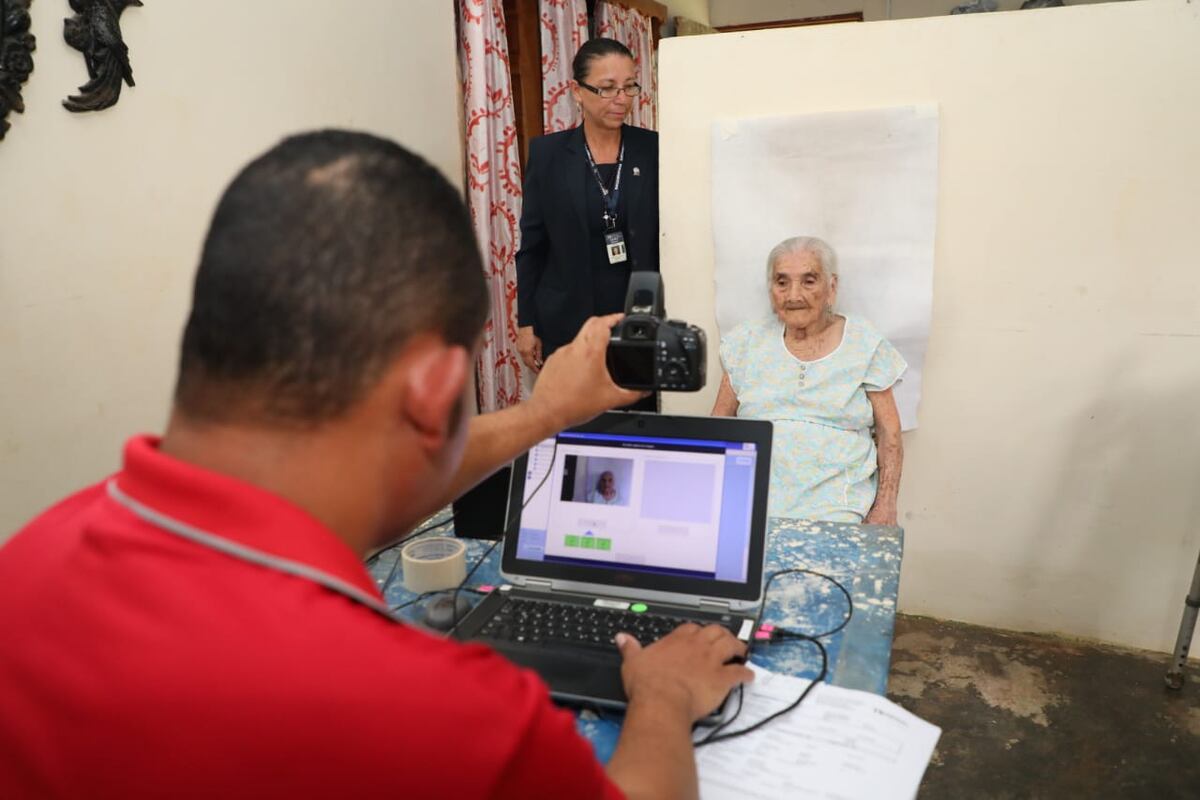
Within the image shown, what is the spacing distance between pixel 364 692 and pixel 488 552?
89cm

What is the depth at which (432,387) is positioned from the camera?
0.66 m

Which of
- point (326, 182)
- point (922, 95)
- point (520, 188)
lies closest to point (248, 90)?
point (520, 188)

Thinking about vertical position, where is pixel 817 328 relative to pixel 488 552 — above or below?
above

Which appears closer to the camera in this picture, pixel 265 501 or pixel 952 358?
pixel 265 501

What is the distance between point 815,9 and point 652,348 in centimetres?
535

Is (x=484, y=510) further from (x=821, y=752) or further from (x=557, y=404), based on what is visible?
(x=821, y=752)

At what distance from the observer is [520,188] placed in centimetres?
358

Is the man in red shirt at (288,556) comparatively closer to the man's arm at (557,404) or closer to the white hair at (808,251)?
the man's arm at (557,404)

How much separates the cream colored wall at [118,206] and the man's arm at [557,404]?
1.22m

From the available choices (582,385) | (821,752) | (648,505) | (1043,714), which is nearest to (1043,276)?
(1043,714)

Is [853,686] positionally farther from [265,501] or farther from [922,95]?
[922,95]

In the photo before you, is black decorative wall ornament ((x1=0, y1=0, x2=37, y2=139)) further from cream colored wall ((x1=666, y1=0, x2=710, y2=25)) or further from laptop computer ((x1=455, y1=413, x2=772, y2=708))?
cream colored wall ((x1=666, y1=0, x2=710, y2=25))

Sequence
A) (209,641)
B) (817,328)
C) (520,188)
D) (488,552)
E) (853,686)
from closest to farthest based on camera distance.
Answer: (209,641)
(853,686)
(488,552)
(817,328)
(520,188)

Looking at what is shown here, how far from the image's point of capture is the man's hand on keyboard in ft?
3.00
